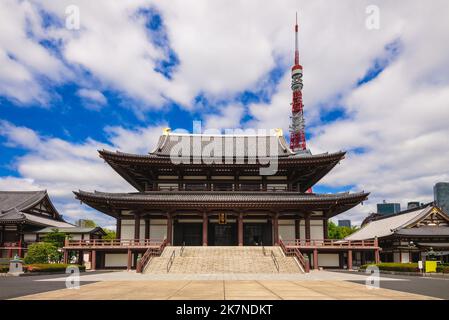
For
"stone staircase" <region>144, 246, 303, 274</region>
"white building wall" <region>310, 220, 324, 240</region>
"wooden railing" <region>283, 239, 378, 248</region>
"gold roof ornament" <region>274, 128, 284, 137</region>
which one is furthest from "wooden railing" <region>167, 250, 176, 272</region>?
"gold roof ornament" <region>274, 128, 284, 137</region>

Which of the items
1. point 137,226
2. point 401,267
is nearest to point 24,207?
point 137,226

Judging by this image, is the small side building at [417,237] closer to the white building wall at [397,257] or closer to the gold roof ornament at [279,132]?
the white building wall at [397,257]

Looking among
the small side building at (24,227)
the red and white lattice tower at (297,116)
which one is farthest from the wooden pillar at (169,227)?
the red and white lattice tower at (297,116)

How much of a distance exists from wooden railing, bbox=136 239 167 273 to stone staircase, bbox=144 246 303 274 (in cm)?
35

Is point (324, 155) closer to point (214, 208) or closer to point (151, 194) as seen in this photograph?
point (214, 208)

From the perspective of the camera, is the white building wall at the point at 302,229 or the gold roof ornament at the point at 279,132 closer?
the white building wall at the point at 302,229

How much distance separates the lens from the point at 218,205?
109ft

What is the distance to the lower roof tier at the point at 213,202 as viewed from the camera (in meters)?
32.7

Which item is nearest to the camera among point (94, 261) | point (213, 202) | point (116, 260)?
point (213, 202)

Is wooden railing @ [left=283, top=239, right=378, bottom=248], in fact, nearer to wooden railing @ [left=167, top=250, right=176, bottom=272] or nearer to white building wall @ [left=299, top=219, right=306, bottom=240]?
white building wall @ [left=299, top=219, right=306, bottom=240]

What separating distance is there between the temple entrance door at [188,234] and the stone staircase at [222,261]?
4.46m

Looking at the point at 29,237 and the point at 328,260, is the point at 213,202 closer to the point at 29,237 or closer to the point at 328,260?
the point at 328,260

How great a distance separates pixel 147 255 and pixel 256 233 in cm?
1286
